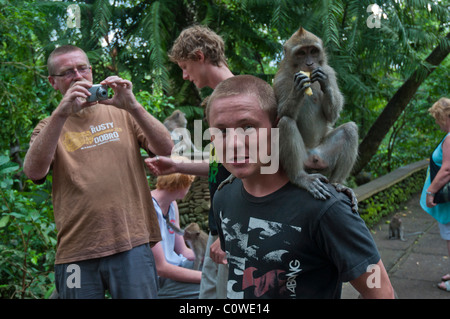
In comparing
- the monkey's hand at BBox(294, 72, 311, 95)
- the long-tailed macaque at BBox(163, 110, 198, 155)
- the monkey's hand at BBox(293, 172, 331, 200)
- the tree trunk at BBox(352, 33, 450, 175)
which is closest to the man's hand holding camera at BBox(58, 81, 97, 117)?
the monkey's hand at BBox(294, 72, 311, 95)

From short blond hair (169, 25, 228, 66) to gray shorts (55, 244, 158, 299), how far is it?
1199 mm

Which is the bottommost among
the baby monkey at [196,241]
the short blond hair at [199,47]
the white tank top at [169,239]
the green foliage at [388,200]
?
the green foliage at [388,200]

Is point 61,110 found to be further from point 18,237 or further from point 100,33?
point 100,33

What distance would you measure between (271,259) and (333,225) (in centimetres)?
25

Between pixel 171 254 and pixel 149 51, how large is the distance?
3.81 metres

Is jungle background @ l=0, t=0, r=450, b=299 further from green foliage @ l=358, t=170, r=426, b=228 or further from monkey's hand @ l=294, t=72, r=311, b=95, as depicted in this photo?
monkey's hand @ l=294, t=72, r=311, b=95

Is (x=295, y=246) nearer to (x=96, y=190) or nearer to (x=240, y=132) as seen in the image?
Answer: (x=240, y=132)

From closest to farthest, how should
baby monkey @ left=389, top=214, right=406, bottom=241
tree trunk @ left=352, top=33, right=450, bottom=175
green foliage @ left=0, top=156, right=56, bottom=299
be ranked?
1. green foliage @ left=0, top=156, right=56, bottom=299
2. baby monkey @ left=389, top=214, right=406, bottom=241
3. tree trunk @ left=352, top=33, right=450, bottom=175

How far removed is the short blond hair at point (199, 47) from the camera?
240 cm

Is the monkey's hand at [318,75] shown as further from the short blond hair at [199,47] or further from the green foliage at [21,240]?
the green foliage at [21,240]

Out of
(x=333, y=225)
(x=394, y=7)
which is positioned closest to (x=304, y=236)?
(x=333, y=225)

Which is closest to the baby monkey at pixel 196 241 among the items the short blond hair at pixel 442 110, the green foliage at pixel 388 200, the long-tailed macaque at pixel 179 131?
the short blond hair at pixel 442 110

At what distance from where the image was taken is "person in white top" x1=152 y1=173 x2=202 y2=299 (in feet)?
9.05

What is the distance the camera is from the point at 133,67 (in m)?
6.64
